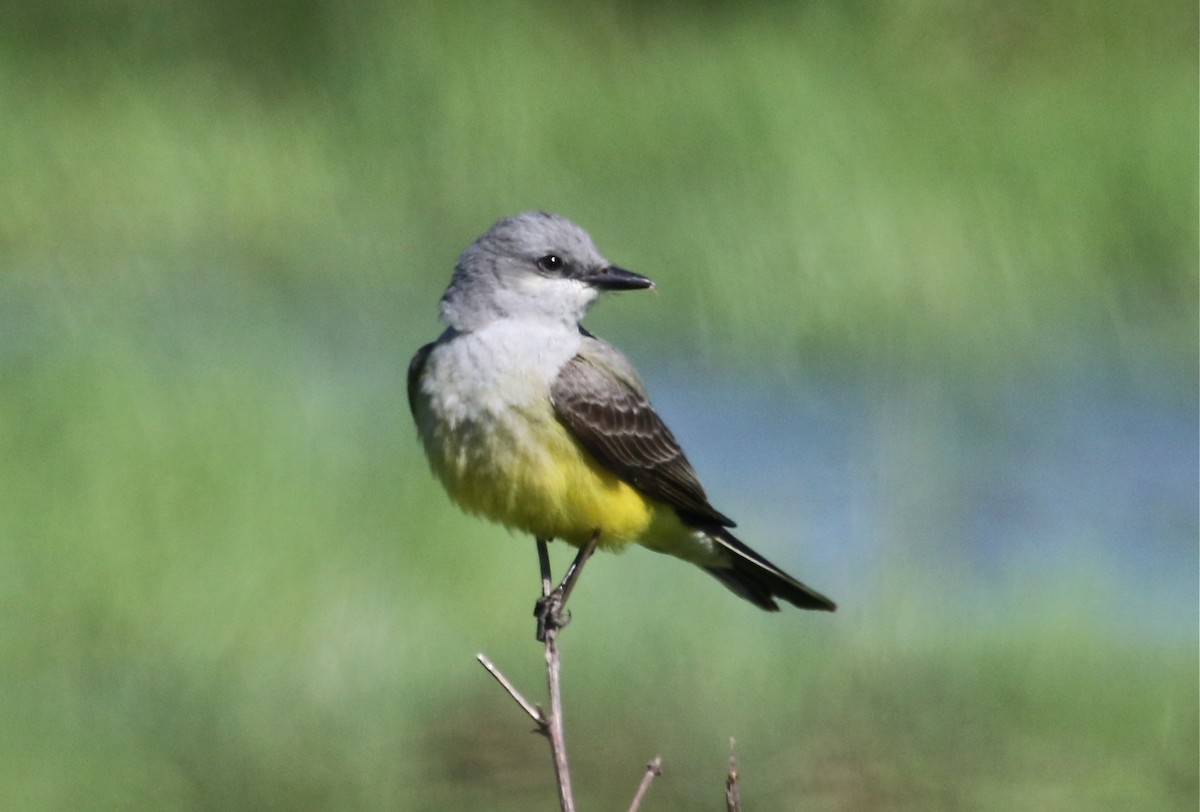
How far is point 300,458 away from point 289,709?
0.73m

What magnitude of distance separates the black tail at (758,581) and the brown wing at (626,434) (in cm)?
8

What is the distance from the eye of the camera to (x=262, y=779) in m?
3.77

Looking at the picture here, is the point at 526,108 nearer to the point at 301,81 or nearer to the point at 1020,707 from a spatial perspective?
the point at 301,81

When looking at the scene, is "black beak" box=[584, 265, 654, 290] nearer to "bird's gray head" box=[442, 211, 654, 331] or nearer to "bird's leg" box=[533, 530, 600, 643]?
"bird's gray head" box=[442, 211, 654, 331]

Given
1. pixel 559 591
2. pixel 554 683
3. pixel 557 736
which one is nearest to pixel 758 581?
pixel 559 591

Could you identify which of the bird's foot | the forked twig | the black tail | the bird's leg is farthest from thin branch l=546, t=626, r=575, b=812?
the black tail

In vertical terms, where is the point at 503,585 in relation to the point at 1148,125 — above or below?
below

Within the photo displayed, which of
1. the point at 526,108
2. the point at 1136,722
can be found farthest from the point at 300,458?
the point at 1136,722

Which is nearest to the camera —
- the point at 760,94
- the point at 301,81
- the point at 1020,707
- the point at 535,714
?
the point at 535,714

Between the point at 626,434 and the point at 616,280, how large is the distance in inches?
9.4

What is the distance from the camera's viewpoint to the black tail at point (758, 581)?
262cm

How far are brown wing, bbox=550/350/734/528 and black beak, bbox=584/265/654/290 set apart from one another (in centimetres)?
12

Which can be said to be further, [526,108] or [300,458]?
[526,108]

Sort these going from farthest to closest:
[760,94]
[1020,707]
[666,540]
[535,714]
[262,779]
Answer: [760,94]
[1020,707]
[262,779]
[666,540]
[535,714]
